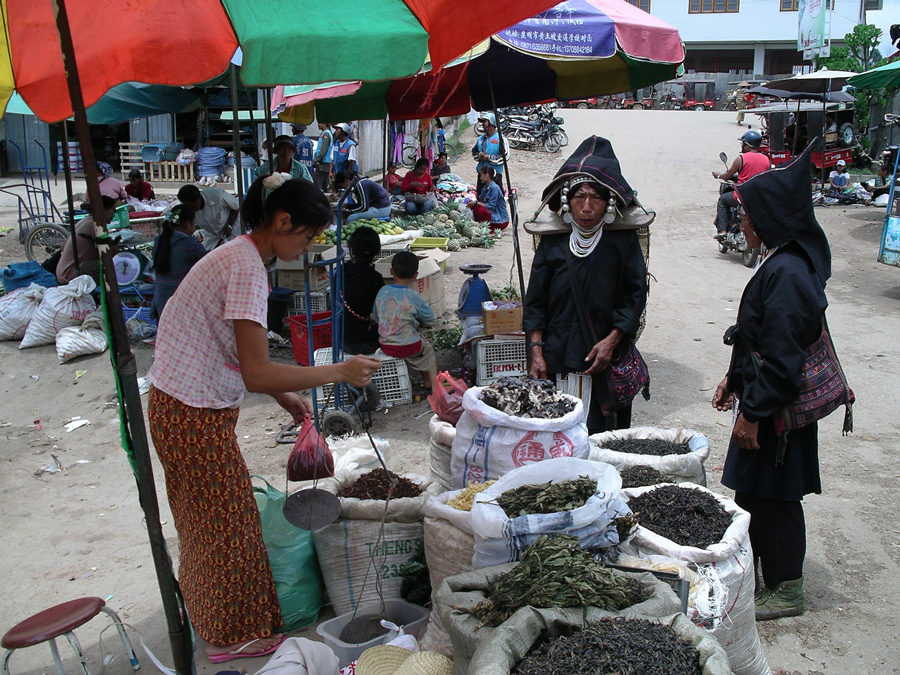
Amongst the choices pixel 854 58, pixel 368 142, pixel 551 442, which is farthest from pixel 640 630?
pixel 854 58

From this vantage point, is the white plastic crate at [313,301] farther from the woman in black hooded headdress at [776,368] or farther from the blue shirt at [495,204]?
the blue shirt at [495,204]

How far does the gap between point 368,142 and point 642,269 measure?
18892 mm

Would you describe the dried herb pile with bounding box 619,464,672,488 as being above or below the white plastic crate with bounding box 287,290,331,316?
below

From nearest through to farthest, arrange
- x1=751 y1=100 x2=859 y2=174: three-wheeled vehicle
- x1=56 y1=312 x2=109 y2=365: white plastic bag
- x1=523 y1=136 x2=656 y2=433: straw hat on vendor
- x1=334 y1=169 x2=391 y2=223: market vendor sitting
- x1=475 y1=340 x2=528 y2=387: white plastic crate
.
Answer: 1. x1=523 y1=136 x2=656 y2=433: straw hat on vendor
2. x1=475 y1=340 x2=528 y2=387: white plastic crate
3. x1=56 y1=312 x2=109 y2=365: white plastic bag
4. x1=334 y1=169 x2=391 y2=223: market vendor sitting
5. x1=751 y1=100 x2=859 y2=174: three-wheeled vehicle

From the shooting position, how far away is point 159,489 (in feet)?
15.8

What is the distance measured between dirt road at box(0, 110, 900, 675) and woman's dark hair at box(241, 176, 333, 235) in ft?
6.09

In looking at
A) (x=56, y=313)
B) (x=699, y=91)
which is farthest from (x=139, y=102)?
(x=699, y=91)

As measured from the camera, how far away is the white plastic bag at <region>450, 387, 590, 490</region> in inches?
118

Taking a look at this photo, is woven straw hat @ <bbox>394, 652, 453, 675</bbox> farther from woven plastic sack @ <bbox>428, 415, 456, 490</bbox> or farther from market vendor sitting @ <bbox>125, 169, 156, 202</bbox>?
market vendor sitting @ <bbox>125, 169, 156, 202</bbox>

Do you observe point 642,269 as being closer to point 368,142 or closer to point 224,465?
point 224,465

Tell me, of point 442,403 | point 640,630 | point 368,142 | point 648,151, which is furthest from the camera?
point 648,151

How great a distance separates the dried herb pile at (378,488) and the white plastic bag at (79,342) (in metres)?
5.00

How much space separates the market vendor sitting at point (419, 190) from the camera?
1340cm

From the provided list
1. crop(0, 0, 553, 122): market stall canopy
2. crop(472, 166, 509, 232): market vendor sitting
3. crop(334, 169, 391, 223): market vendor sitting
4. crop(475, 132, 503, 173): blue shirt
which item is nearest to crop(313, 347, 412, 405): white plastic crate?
crop(0, 0, 553, 122): market stall canopy
